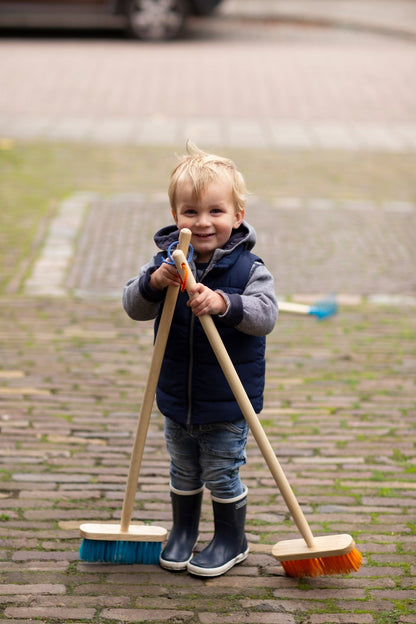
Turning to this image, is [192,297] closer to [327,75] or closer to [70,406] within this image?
[70,406]

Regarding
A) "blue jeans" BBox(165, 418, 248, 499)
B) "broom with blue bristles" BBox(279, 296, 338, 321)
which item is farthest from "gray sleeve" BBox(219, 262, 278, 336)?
"broom with blue bristles" BBox(279, 296, 338, 321)

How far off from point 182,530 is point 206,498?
486mm

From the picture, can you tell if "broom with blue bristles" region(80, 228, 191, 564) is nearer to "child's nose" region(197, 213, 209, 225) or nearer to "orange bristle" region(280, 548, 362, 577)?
"orange bristle" region(280, 548, 362, 577)

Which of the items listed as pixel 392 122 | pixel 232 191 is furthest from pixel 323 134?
pixel 232 191

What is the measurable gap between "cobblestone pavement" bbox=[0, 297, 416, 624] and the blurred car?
1013cm

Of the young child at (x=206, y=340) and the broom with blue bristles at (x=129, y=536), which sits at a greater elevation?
the young child at (x=206, y=340)

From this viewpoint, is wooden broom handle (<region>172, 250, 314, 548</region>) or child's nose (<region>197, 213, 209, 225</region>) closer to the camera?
wooden broom handle (<region>172, 250, 314, 548</region>)

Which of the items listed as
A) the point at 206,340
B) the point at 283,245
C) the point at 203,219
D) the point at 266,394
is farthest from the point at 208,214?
the point at 283,245

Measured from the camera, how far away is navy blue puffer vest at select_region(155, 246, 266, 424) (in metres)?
3.25

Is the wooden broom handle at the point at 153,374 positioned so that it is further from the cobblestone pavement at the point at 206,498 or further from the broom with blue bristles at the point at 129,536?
the cobblestone pavement at the point at 206,498

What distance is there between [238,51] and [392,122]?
195 inches

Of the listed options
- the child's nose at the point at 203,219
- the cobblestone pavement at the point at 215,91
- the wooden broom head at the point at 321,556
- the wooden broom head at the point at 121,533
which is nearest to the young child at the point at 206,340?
the child's nose at the point at 203,219

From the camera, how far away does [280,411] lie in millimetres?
4836

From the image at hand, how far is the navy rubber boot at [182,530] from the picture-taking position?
349cm
